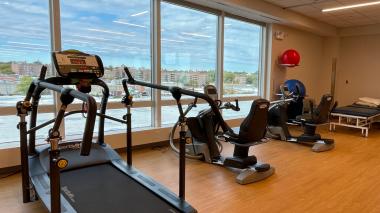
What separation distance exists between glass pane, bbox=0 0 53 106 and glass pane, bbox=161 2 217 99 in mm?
1907

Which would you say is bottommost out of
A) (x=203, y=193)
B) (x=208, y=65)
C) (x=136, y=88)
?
(x=203, y=193)

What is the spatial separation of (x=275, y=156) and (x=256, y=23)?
3.43 m

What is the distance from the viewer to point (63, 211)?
1.96 metres

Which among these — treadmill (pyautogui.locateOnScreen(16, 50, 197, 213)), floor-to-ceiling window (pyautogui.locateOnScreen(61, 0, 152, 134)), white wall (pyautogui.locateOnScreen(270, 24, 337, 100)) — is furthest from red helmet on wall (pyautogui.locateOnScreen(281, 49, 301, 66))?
treadmill (pyautogui.locateOnScreen(16, 50, 197, 213))

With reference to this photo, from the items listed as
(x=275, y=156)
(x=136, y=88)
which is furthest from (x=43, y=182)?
(x=275, y=156)

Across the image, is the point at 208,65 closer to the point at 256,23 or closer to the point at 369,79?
the point at 256,23

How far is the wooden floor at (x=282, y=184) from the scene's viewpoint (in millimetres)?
2613

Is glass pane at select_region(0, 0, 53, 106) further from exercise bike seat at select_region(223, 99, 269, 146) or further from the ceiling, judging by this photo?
the ceiling

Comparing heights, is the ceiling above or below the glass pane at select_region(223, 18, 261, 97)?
above

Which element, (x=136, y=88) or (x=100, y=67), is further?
(x=136, y=88)

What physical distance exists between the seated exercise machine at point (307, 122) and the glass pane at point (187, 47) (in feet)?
4.79

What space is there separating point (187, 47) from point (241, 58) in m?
1.66

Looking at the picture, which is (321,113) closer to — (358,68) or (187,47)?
Answer: (187,47)

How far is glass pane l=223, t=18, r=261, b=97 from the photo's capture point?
19.4 ft
